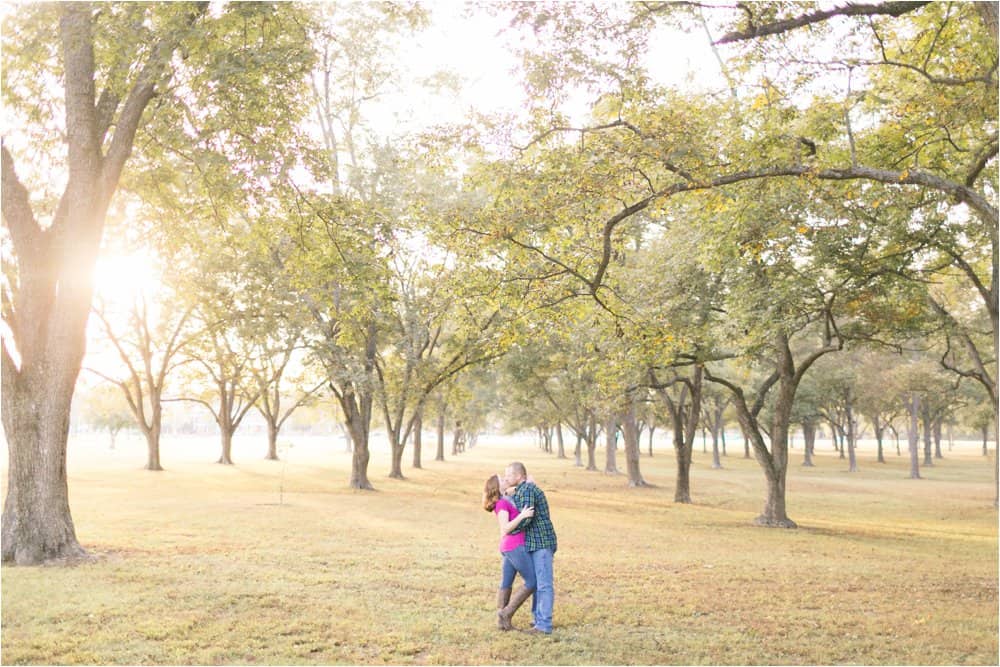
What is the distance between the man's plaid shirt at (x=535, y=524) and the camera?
756 cm

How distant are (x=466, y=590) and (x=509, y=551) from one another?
2452 millimetres

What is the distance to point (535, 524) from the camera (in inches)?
300

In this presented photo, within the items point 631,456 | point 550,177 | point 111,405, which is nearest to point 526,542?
point 550,177

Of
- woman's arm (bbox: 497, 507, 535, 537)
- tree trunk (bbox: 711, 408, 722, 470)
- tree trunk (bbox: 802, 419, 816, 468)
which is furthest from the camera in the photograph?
tree trunk (bbox: 802, 419, 816, 468)

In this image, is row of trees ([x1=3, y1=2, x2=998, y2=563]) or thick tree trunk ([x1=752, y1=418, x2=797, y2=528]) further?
thick tree trunk ([x1=752, y1=418, x2=797, y2=528])

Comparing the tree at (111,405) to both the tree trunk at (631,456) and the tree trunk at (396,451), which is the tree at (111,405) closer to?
the tree trunk at (396,451)

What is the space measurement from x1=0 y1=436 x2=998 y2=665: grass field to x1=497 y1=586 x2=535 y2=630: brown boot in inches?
5.7

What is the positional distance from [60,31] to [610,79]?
8.97m

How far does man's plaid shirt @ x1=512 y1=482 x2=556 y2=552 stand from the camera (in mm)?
7562

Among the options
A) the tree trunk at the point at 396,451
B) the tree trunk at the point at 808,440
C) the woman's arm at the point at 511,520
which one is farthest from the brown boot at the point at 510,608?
the tree trunk at the point at 808,440

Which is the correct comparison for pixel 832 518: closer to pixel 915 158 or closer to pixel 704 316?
pixel 704 316

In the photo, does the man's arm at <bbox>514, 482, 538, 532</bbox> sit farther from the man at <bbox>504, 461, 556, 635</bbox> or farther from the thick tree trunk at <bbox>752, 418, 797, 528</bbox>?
the thick tree trunk at <bbox>752, 418, 797, 528</bbox>

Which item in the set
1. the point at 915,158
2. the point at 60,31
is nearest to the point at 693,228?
the point at 915,158

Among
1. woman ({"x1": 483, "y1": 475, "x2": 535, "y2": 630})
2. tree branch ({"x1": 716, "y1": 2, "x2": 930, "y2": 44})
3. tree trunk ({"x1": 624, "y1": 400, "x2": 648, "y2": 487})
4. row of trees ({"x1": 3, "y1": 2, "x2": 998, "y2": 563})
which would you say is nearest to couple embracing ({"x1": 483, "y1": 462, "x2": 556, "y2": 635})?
woman ({"x1": 483, "y1": 475, "x2": 535, "y2": 630})
